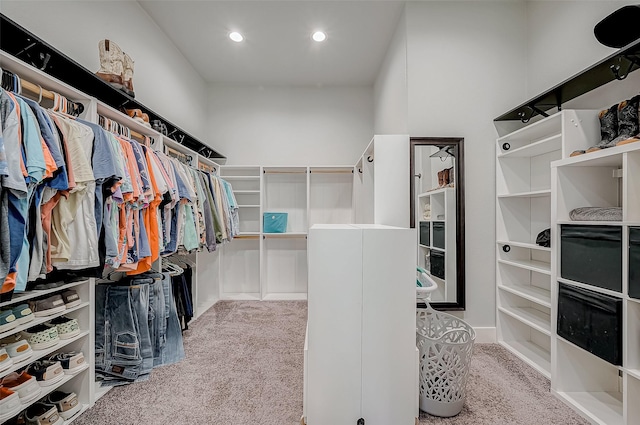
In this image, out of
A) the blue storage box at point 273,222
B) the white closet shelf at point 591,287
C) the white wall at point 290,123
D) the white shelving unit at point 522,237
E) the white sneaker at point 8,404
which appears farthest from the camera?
the white wall at point 290,123

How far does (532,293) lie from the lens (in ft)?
7.48

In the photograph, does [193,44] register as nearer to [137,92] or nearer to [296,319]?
[137,92]

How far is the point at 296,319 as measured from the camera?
3.23m

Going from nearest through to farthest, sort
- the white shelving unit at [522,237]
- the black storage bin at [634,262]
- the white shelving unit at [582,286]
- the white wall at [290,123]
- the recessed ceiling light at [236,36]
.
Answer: the black storage bin at [634,262], the white shelving unit at [582,286], the white shelving unit at [522,237], the recessed ceiling light at [236,36], the white wall at [290,123]

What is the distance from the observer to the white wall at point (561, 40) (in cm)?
198

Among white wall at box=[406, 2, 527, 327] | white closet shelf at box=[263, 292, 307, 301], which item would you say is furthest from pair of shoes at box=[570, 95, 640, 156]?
white closet shelf at box=[263, 292, 307, 301]

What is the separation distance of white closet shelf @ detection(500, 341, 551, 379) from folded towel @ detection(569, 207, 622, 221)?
1.14 metres

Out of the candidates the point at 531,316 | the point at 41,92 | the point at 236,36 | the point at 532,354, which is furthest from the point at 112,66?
the point at 532,354

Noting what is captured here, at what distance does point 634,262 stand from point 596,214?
35 centimetres

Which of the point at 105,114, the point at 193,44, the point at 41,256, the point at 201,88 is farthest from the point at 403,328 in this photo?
the point at 201,88

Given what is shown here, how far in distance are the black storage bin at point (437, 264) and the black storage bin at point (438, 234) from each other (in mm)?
74

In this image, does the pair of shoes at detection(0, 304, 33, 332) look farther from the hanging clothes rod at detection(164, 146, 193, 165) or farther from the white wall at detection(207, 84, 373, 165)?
the white wall at detection(207, 84, 373, 165)

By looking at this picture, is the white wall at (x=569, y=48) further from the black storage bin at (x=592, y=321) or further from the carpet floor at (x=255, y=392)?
the carpet floor at (x=255, y=392)

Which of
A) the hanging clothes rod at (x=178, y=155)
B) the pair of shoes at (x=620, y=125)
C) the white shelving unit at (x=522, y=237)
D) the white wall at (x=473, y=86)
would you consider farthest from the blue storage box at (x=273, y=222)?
the pair of shoes at (x=620, y=125)
